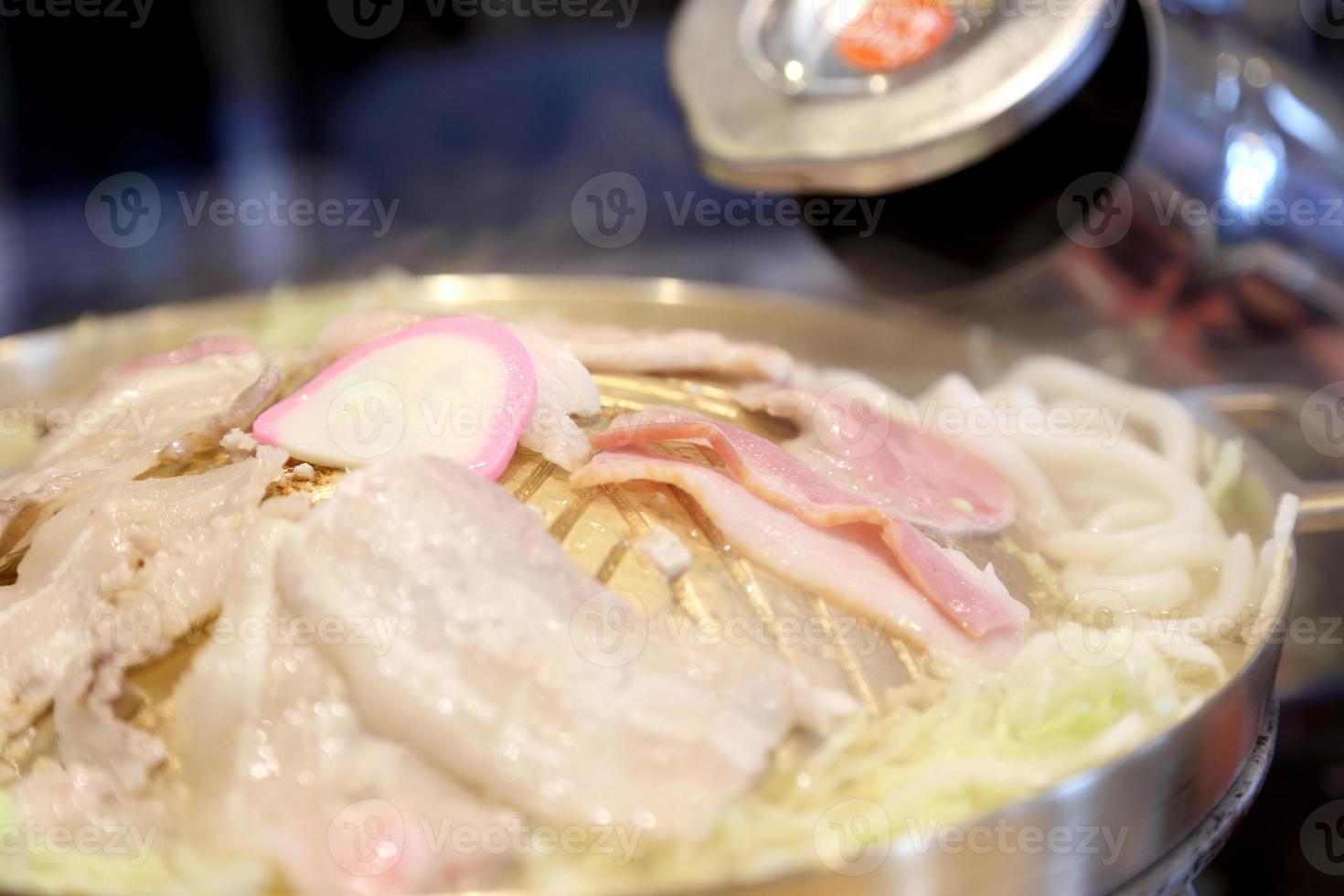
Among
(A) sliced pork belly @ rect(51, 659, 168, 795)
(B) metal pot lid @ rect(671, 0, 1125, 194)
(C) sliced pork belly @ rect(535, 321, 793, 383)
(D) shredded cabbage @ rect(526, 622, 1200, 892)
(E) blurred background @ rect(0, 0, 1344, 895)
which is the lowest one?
(E) blurred background @ rect(0, 0, 1344, 895)

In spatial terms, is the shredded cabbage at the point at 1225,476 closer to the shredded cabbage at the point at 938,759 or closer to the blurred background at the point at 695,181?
the blurred background at the point at 695,181

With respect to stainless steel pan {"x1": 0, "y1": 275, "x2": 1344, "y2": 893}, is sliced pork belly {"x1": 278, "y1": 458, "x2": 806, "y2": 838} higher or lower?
higher

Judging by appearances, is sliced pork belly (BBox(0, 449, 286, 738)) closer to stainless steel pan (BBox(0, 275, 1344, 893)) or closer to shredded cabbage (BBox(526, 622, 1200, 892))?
shredded cabbage (BBox(526, 622, 1200, 892))

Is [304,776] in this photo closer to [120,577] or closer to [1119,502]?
[120,577]

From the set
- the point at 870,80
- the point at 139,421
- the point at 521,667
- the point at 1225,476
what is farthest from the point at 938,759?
the point at 870,80

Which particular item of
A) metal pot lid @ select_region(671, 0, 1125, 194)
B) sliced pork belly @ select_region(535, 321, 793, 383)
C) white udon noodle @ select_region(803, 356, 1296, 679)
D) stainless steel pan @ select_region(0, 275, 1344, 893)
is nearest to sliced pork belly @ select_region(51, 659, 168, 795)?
sliced pork belly @ select_region(535, 321, 793, 383)

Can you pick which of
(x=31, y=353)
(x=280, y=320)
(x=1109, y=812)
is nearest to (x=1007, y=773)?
(x=1109, y=812)

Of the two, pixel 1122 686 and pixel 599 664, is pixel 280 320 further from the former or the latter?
pixel 1122 686
